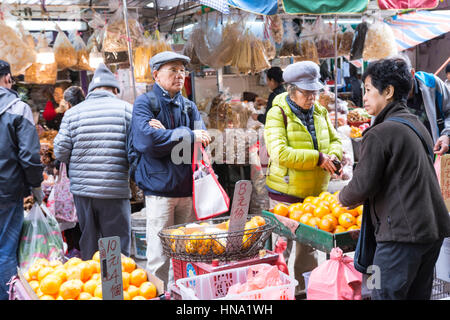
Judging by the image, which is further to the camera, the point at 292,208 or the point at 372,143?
the point at 292,208

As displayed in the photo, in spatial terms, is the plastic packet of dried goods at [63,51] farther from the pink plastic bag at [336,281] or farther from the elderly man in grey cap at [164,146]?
the pink plastic bag at [336,281]

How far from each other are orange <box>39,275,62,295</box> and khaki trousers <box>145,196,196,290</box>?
1327mm

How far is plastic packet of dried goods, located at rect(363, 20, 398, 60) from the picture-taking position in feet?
19.5

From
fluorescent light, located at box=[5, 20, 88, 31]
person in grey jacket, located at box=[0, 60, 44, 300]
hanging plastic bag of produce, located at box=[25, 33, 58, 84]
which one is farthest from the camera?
fluorescent light, located at box=[5, 20, 88, 31]

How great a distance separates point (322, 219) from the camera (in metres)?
3.02

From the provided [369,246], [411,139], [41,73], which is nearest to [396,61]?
[411,139]

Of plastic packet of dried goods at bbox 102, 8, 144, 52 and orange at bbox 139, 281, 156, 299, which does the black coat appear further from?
plastic packet of dried goods at bbox 102, 8, 144, 52

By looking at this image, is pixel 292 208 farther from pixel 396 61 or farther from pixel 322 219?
pixel 396 61

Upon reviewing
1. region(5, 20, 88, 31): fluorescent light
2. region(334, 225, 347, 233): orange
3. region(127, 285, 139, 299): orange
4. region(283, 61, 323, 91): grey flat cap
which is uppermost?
region(5, 20, 88, 31): fluorescent light

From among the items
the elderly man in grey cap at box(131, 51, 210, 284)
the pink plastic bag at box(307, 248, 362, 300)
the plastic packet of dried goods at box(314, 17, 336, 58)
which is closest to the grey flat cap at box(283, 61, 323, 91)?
the elderly man in grey cap at box(131, 51, 210, 284)

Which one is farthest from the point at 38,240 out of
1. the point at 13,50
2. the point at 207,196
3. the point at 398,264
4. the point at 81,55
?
the point at 81,55

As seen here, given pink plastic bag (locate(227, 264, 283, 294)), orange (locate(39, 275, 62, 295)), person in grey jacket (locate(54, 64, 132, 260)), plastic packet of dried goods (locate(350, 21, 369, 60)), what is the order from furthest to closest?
plastic packet of dried goods (locate(350, 21, 369, 60)) → person in grey jacket (locate(54, 64, 132, 260)) → orange (locate(39, 275, 62, 295)) → pink plastic bag (locate(227, 264, 283, 294))

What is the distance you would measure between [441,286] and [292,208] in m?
1.05

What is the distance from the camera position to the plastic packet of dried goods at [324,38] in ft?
20.4
